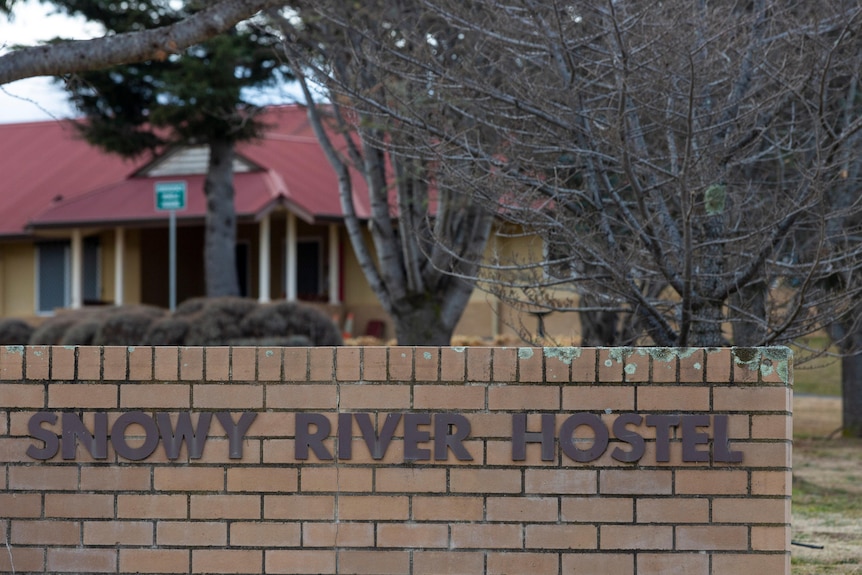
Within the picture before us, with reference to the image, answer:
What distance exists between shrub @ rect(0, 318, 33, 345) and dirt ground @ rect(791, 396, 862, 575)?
44.9ft

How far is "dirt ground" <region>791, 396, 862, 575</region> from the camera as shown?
7.33 metres

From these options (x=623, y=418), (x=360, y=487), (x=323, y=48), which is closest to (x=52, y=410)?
(x=360, y=487)

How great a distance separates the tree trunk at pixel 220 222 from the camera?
23.1m

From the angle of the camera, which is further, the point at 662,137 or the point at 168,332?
the point at 168,332

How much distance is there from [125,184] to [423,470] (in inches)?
910

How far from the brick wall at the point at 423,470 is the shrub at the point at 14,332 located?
17.2 m

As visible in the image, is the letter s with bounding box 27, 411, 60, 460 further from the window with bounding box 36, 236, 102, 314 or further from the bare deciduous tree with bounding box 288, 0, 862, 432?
the window with bounding box 36, 236, 102, 314

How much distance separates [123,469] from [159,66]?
16.7 metres

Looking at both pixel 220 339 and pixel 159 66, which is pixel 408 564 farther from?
pixel 159 66

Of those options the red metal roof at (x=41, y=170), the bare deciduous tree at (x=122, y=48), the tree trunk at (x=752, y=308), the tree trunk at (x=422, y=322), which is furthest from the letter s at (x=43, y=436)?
the red metal roof at (x=41, y=170)

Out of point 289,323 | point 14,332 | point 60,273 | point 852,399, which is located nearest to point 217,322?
point 289,323

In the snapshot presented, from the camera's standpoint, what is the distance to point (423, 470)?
493 centimetres

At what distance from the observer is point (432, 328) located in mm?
12250

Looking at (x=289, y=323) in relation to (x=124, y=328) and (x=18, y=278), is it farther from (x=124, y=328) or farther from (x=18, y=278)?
(x=18, y=278)
